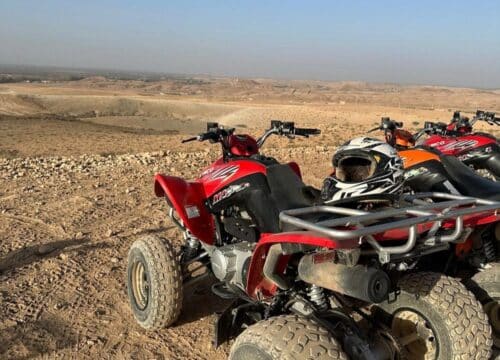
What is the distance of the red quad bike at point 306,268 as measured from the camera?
8.83 feet

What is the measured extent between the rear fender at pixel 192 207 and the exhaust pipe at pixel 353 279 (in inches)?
59.9

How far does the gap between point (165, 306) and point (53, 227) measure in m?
2.70

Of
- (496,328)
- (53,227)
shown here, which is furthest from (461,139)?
(53,227)

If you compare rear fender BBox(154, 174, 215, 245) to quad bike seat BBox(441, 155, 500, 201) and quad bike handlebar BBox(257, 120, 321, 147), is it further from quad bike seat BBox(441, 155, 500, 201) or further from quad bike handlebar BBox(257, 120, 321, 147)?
quad bike seat BBox(441, 155, 500, 201)

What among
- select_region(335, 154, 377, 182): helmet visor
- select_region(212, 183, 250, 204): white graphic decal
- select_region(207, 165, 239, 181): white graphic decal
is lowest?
select_region(212, 183, 250, 204): white graphic decal

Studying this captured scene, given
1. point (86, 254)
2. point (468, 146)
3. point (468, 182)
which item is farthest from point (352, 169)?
point (468, 146)

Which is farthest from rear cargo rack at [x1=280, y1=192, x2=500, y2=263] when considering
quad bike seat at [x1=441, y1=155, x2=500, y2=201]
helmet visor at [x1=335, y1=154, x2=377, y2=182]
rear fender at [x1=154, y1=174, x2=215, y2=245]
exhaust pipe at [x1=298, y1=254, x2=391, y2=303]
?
rear fender at [x1=154, y1=174, x2=215, y2=245]

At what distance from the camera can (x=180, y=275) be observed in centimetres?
414

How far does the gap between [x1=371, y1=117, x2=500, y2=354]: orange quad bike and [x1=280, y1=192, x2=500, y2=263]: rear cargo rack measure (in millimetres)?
744

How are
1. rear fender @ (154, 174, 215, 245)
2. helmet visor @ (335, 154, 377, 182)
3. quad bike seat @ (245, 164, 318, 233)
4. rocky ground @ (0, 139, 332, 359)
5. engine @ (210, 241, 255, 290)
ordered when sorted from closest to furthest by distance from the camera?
helmet visor @ (335, 154, 377, 182), quad bike seat @ (245, 164, 318, 233), engine @ (210, 241, 255, 290), rocky ground @ (0, 139, 332, 359), rear fender @ (154, 174, 215, 245)

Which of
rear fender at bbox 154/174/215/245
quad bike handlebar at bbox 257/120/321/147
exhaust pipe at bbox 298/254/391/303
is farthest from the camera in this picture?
quad bike handlebar at bbox 257/120/321/147

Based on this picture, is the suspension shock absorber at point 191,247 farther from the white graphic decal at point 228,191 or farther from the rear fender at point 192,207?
the white graphic decal at point 228,191

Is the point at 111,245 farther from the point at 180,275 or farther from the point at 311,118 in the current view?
the point at 311,118

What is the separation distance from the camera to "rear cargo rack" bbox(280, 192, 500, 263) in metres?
2.51
